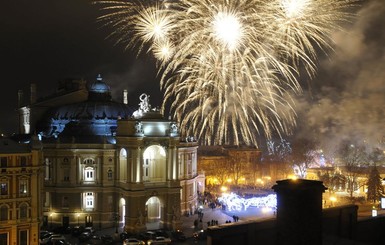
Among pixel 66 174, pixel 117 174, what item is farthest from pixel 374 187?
pixel 66 174

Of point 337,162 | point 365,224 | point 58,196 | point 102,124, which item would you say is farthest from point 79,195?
point 337,162

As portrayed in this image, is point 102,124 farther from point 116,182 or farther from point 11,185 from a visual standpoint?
point 11,185

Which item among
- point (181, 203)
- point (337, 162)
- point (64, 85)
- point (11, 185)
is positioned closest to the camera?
point (11, 185)

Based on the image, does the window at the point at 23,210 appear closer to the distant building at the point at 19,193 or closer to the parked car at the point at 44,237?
the distant building at the point at 19,193

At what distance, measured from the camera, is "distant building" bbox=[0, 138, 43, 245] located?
4906 cm

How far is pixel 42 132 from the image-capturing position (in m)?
71.8

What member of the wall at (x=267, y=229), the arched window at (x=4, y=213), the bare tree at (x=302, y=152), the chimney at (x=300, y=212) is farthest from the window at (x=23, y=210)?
the bare tree at (x=302, y=152)

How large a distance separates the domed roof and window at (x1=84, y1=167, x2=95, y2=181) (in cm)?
424

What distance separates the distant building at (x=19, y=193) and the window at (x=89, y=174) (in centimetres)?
1162

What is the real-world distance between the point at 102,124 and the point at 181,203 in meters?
15.4

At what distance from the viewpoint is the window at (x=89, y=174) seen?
208 feet

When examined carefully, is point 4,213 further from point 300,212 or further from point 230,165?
point 230,165

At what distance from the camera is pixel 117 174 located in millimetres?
A: 63375

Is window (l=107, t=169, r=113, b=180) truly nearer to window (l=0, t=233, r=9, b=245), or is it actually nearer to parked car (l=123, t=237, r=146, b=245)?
parked car (l=123, t=237, r=146, b=245)
